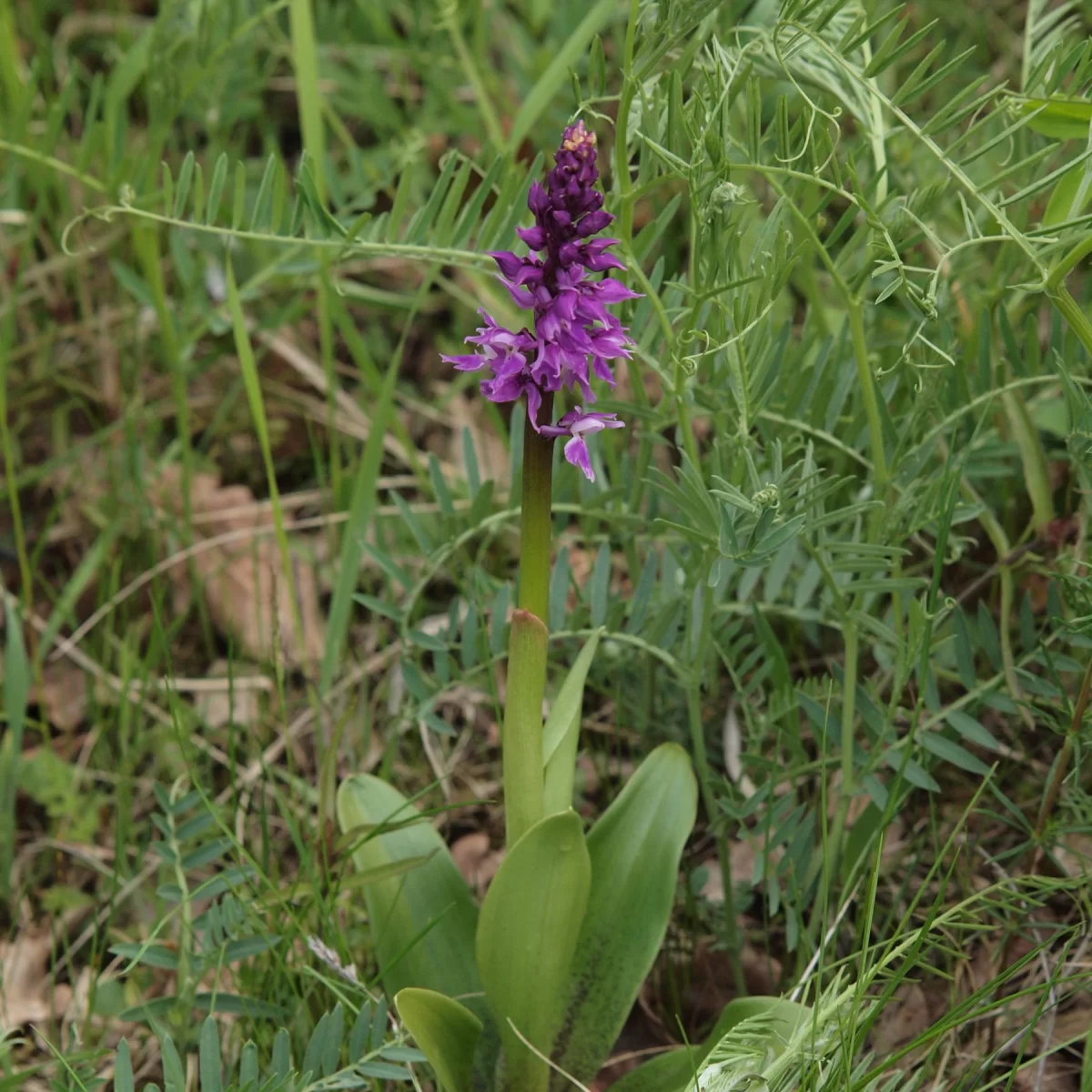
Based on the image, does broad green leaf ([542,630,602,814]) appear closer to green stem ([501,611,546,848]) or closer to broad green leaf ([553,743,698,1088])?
green stem ([501,611,546,848])

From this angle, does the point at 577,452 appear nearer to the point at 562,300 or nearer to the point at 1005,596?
the point at 562,300

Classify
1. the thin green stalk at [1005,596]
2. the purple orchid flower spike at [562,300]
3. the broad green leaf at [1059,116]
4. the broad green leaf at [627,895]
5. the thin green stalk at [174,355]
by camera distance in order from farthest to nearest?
the thin green stalk at [174,355] → the thin green stalk at [1005,596] → the broad green leaf at [627,895] → the broad green leaf at [1059,116] → the purple orchid flower spike at [562,300]

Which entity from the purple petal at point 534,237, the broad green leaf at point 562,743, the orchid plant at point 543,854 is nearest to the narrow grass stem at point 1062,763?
the orchid plant at point 543,854

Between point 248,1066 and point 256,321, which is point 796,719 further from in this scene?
point 256,321

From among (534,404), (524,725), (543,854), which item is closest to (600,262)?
(534,404)

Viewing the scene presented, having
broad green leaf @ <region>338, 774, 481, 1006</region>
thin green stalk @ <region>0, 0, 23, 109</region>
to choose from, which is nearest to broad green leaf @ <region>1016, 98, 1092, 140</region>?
broad green leaf @ <region>338, 774, 481, 1006</region>

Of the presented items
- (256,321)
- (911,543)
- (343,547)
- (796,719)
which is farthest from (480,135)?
(796,719)

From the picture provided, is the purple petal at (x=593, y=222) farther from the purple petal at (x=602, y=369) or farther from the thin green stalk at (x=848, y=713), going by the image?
the thin green stalk at (x=848, y=713)
